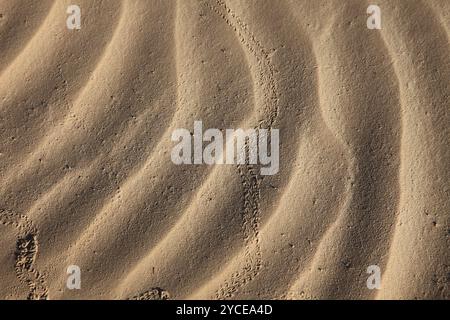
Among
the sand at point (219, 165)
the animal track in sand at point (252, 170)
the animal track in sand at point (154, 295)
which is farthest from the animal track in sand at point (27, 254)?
the animal track in sand at point (252, 170)

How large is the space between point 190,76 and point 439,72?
874 millimetres

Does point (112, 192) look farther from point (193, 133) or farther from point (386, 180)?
point (386, 180)

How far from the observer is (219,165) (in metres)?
1.64

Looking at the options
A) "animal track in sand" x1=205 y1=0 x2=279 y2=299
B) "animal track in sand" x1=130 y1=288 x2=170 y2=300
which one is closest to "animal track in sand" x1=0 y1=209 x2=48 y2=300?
"animal track in sand" x1=130 y1=288 x2=170 y2=300

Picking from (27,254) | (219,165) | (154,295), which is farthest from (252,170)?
(27,254)

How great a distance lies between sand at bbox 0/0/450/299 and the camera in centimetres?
161

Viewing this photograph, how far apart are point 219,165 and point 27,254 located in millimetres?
724

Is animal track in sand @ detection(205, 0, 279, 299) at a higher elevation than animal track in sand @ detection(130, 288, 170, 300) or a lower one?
higher

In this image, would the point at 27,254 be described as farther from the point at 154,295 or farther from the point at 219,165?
the point at 219,165

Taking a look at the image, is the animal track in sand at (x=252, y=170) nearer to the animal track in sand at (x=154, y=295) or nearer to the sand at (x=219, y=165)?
the sand at (x=219, y=165)

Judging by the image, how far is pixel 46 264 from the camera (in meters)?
1.62

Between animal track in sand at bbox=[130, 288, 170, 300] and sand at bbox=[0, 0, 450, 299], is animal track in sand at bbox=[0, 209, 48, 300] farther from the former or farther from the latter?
animal track in sand at bbox=[130, 288, 170, 300]
